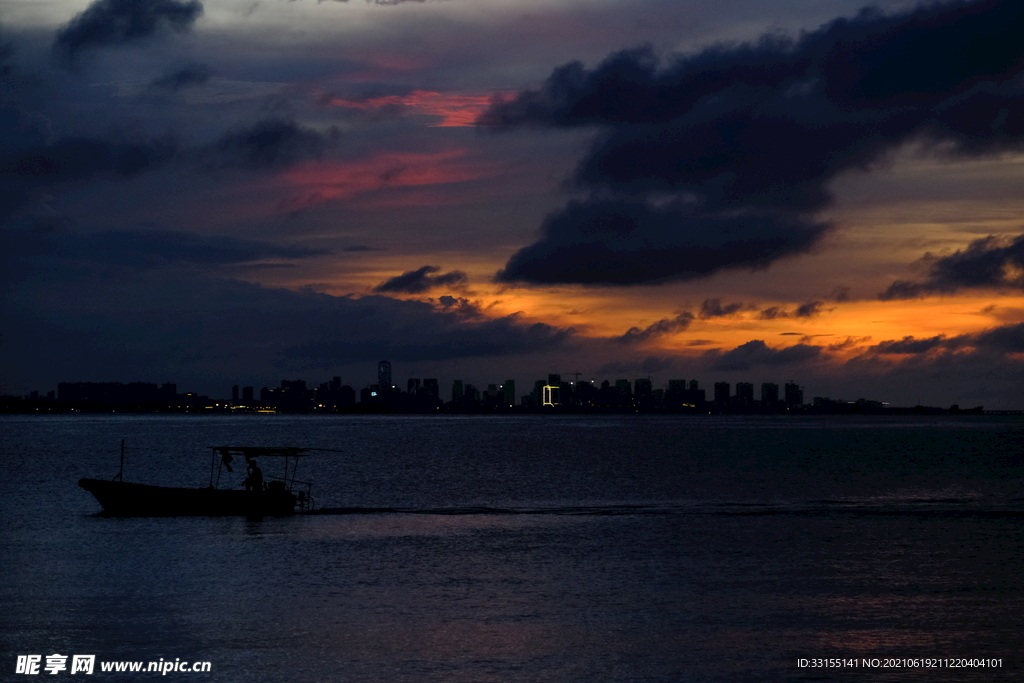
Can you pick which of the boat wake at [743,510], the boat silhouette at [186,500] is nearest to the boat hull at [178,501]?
the boat silhouette at [186,500]

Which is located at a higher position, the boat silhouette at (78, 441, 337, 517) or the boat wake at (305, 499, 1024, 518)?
the boat silhouette at (78, 441, 337, 517)

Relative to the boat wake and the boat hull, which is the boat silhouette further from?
the boat wake

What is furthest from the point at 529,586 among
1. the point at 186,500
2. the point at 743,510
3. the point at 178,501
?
the point at 743,510

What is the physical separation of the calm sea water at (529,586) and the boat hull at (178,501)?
1.72 m

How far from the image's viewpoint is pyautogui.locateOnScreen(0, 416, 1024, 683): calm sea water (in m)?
30.2

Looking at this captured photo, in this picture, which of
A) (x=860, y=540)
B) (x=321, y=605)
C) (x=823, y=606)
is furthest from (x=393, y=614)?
(x=860, y=540)

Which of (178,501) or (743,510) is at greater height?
(178,501)

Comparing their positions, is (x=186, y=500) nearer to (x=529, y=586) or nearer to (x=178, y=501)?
(x=178, y=501)

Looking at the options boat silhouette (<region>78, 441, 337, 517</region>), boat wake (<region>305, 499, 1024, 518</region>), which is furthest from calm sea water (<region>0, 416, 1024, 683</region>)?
boat silhouette (<region>78, 441, 337, 517</region>)

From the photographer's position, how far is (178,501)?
65688 millimetres

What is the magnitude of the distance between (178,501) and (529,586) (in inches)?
1292

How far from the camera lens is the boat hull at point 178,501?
65188mm

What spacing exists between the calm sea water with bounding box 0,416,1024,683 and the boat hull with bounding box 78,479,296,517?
67.7 inches

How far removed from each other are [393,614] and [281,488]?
109 ft
